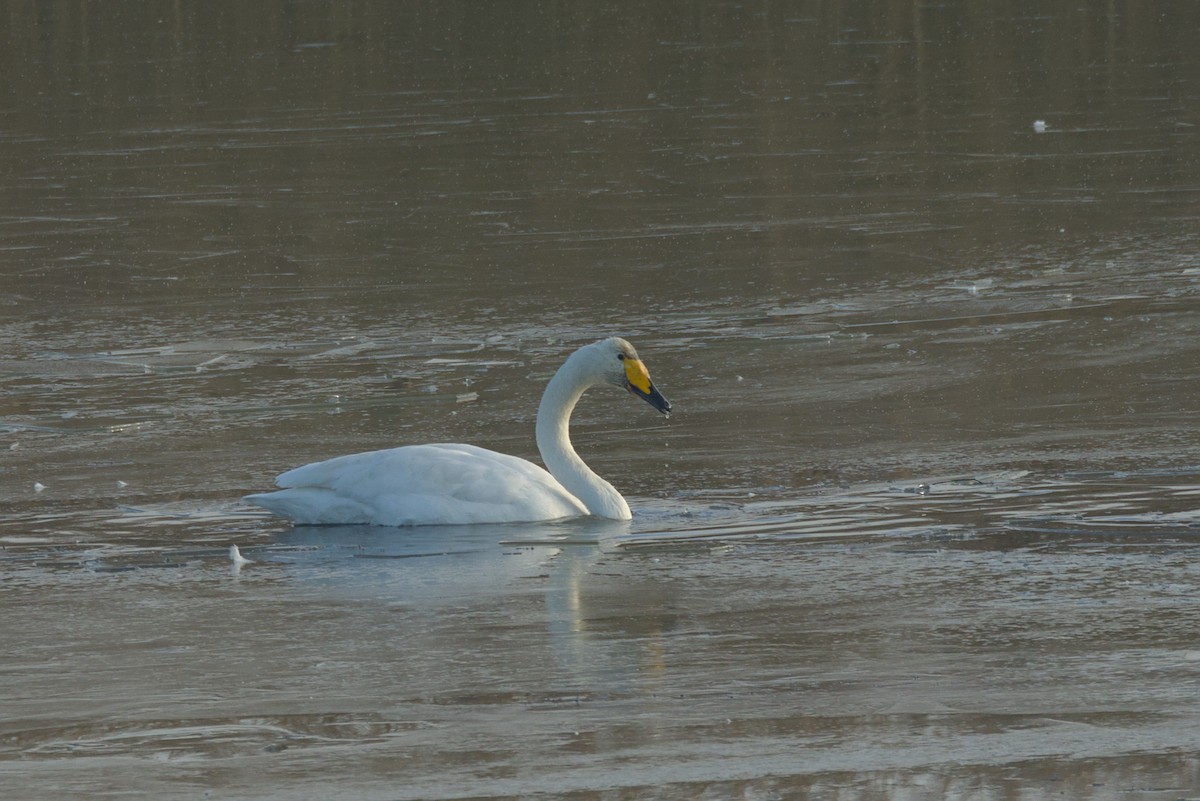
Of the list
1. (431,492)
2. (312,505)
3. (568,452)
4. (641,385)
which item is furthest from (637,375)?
(312,505)

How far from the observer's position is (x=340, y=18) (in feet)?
121

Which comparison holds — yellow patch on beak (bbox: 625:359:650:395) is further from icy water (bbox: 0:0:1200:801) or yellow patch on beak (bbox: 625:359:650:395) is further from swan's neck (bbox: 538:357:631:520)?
icy water (bbox: 0:0:1200:801)

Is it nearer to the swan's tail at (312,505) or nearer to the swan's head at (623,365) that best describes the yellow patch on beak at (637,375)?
the swan's head at (623,365)

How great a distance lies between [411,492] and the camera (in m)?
9.32

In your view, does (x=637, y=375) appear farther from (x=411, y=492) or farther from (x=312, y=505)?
(x=312, y=505)

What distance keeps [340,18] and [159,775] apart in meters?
32.1

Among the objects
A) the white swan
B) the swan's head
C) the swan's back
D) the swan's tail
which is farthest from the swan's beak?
the swan's tail

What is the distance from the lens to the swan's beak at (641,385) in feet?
32.6

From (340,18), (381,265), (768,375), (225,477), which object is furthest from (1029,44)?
(225,477)

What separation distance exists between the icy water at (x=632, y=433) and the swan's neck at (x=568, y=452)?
13 cm

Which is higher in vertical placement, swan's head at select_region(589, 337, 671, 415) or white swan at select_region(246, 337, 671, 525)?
swan's head at select_region(589, 337, 671, 415)

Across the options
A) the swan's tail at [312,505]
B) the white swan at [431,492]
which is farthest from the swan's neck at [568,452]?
the swan's tail at [312,505]

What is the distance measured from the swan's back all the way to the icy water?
4.6 inches

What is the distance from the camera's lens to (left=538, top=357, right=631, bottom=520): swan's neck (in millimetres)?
9273
